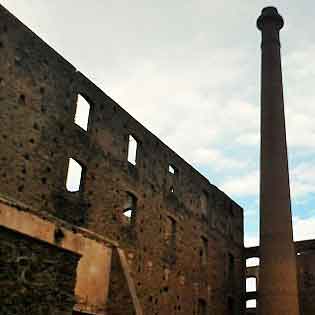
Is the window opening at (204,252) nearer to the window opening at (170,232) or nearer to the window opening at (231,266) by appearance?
the window opening at (170,232)

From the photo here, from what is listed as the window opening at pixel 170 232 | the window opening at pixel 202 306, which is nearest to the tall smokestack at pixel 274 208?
the window opening at pixel 202 306

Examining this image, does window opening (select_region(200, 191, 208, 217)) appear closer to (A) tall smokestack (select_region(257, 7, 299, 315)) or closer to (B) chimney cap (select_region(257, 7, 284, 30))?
(A) tall smokestack (select_region(257, 7, 299, 315))

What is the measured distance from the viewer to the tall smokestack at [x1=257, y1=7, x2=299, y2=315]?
1711cm

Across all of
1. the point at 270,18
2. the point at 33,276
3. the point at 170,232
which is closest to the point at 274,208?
the point at 170,232

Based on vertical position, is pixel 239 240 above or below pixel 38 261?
above

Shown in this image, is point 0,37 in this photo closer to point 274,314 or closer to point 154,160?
point 154,160

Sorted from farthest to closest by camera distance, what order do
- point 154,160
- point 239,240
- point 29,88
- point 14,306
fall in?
1. point 239,240
2. point 154,160
3. point 29,88
4. point 14,306

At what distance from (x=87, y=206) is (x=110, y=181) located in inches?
53.2

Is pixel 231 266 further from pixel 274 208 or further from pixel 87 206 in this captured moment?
pixel 87 206

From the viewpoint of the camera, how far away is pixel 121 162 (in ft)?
49.5

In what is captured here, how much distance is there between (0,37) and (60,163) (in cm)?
340

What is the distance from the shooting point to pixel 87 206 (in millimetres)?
13367

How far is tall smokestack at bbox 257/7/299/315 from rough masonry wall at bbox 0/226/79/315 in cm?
1208

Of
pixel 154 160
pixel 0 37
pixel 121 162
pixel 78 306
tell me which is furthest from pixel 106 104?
pixel 78 306
